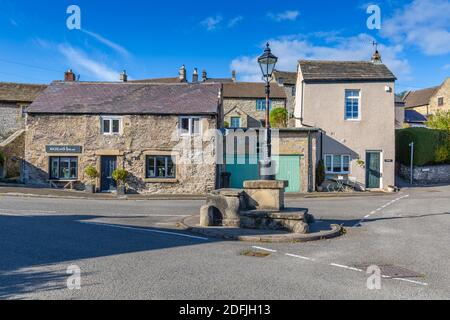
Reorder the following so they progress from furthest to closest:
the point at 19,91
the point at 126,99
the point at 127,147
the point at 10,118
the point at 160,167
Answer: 1. the point at 19,91
2. the point at 10,118
3. the point at 126,99
4. the point at 160,167
5. the point at 127,147

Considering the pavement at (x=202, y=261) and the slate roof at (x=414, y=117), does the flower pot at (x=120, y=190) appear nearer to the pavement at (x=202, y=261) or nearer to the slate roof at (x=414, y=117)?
the pavement at (x=202, y=261)

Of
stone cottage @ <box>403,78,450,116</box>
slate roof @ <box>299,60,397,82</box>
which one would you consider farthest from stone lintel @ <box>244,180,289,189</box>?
stone cottage @ <box>403,78,450,116</box>

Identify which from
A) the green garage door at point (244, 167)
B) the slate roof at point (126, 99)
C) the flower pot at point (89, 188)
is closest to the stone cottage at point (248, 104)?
the slate roof at point (126, 99)

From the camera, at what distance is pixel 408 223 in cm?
1217

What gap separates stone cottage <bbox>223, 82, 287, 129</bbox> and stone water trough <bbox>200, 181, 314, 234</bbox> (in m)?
32.2

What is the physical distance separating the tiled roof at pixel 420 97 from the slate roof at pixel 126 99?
38.6m

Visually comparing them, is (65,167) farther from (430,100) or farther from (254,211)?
(430,100)

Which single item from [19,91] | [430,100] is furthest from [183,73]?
[430,100]

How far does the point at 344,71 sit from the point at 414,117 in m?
28.9

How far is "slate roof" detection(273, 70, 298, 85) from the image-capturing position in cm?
4706

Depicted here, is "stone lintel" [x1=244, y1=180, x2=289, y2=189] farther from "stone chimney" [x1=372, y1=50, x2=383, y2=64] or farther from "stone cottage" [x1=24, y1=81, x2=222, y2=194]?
"stone chimney" [x1=372, y1=50, x2=383, y2=64]

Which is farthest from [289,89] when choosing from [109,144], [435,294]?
[435,294]

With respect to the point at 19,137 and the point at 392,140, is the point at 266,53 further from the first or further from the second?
the point at 19,137

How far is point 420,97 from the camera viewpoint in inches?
2194
